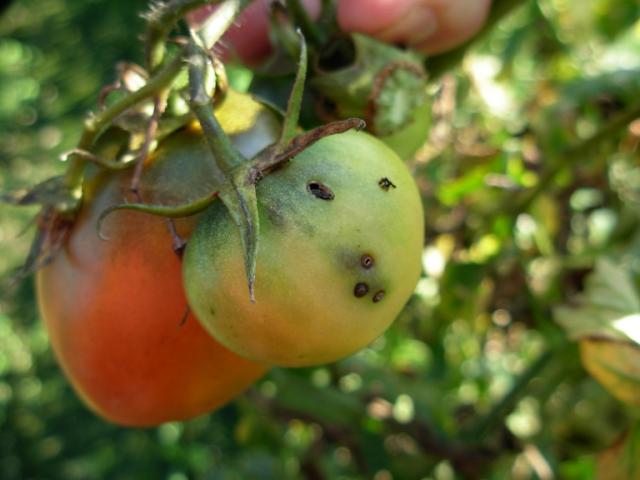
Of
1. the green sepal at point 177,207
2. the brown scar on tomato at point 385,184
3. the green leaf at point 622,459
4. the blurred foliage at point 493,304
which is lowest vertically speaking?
the blurred foliage at point 493,304

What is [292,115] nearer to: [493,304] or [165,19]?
[165,19]

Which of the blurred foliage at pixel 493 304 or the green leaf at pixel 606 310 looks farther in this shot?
the blurred foliage at pixel 493 304

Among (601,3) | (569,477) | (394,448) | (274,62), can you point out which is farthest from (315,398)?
(601,3)

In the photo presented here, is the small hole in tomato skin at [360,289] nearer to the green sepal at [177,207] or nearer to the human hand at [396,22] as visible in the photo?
the green sepal at [177,207]

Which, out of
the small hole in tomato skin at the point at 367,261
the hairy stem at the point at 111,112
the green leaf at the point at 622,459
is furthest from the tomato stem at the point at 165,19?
the green leaf at the point at 622,459

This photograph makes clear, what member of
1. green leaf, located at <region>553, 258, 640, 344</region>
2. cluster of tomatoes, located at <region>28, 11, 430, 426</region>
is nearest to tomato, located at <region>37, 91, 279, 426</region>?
cluster of tomatoes, located at <region>28, 11, 430, 426</region>

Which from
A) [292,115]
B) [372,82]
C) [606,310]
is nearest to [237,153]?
[292,115]

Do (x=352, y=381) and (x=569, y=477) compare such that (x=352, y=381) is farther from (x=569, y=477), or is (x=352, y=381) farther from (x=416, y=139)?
(x=416, y=139)
